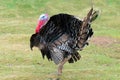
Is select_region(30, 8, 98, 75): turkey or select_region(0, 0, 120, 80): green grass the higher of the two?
select_region(30, 8, 98, 75): turkey

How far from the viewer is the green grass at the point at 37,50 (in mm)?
17219

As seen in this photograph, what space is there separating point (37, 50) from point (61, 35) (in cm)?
846

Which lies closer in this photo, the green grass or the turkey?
the turkey

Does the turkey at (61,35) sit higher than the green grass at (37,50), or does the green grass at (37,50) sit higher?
the turkey at (61,35)

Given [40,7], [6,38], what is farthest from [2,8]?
[6,38]

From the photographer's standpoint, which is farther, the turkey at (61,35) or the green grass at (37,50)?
the green grass at (37,50)

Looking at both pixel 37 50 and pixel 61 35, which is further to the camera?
pixel 37 50

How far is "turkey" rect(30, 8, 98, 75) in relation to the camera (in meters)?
14.3

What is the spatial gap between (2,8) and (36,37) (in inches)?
1023

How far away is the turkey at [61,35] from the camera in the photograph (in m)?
14.3

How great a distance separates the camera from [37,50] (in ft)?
75.6

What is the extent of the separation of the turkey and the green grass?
5.22ft

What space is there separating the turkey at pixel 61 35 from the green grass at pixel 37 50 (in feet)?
5.22

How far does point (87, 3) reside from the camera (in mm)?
44031
